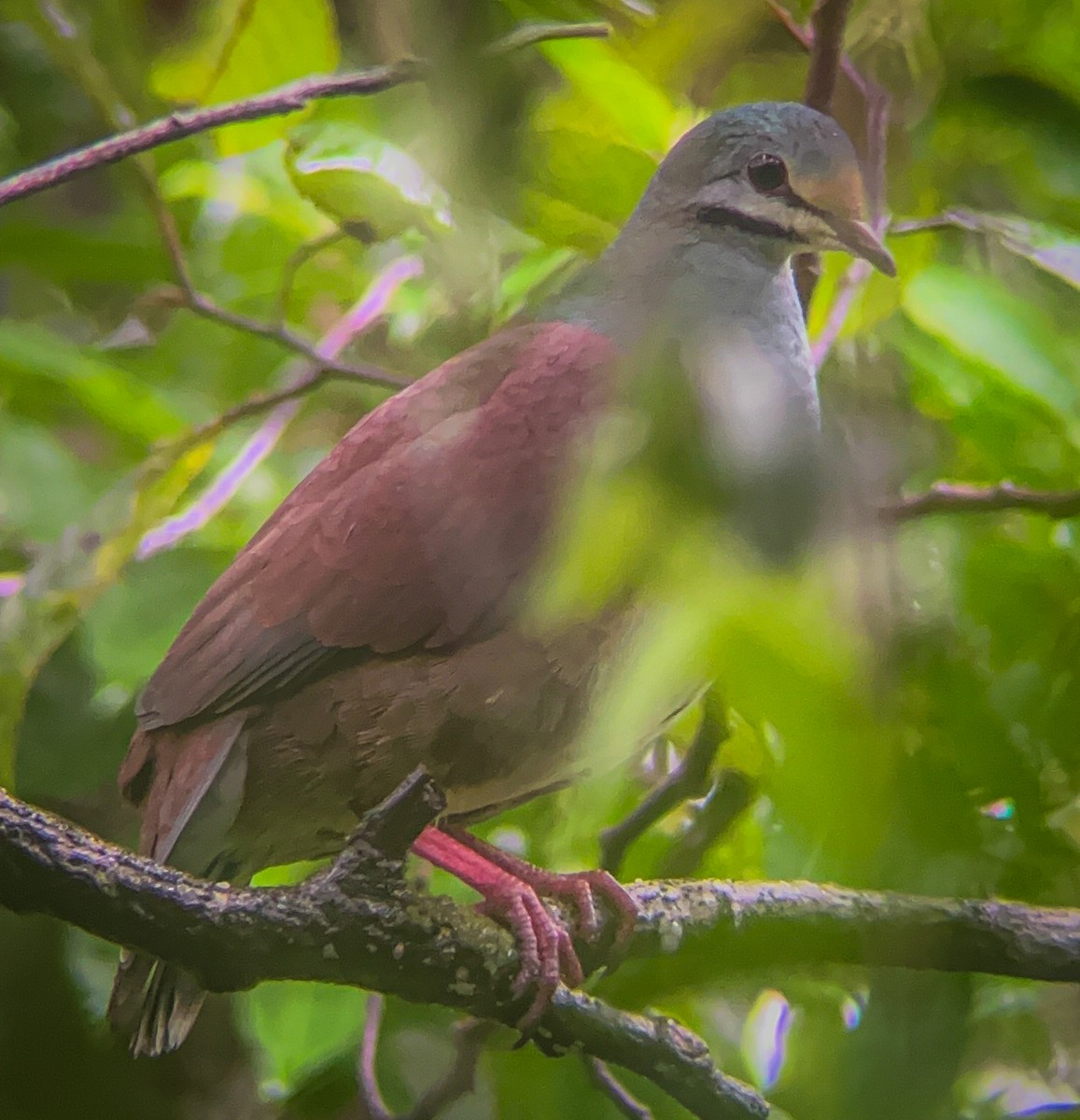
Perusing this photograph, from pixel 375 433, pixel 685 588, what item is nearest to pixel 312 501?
pixel 375 433

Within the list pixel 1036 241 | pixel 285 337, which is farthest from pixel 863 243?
pixel 285 337

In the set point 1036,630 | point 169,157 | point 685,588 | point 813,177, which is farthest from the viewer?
point 169,157

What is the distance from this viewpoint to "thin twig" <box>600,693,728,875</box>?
506 millimetres

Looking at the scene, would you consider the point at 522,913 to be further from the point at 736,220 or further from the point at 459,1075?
the point at 736,220

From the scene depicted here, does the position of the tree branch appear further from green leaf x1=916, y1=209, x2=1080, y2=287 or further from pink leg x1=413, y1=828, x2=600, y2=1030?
green leaf x1=916, y1=209, x2=1080, y2=287

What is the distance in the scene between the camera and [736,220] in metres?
0.67

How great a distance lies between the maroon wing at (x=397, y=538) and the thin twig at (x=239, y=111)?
0.39ft

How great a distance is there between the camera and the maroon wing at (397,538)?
1.83ft

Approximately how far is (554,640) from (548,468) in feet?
0.25

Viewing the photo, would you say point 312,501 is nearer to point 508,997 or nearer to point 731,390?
point 508,997

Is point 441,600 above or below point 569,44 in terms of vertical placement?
below

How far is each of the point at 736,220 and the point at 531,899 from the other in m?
0.36

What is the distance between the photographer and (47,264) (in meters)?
0.69

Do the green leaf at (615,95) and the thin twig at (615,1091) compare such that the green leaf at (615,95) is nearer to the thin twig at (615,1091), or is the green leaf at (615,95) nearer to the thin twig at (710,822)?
the thin twig at (710,822)
